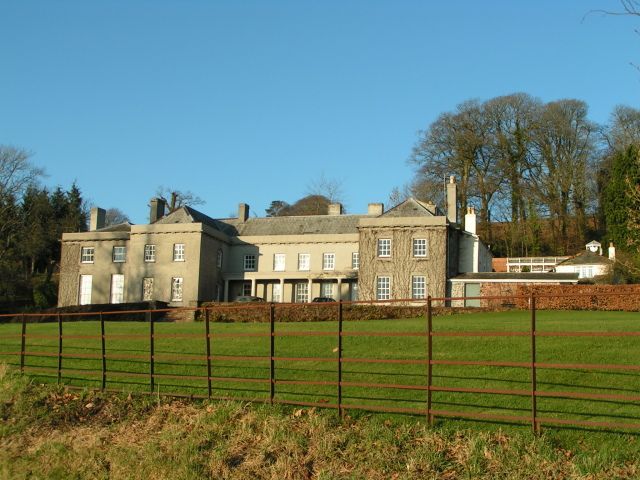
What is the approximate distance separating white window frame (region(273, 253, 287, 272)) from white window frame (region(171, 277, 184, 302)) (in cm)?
714

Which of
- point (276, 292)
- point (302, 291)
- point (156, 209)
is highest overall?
point (156, 209)

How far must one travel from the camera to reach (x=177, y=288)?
47.9 m

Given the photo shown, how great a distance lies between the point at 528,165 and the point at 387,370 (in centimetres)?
5382

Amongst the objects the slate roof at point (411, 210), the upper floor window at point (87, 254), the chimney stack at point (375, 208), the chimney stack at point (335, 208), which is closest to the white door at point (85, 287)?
the upper floor window at point (87, 254)

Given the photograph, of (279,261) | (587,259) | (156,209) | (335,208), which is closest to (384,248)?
(279,261)

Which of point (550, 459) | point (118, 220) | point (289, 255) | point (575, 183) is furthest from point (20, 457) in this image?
point (118, 220)

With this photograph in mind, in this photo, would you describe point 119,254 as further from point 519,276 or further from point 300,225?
point 519,276

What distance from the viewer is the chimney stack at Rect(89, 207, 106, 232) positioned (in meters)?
54.8

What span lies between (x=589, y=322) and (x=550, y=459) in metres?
12.9

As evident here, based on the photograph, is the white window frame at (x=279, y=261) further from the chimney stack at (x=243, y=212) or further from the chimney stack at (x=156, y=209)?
the chimney stack at (x=156, y=209)

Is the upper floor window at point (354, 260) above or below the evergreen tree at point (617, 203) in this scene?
below

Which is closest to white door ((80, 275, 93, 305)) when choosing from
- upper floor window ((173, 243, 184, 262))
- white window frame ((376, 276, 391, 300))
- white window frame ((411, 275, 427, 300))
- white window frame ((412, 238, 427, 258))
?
upper floor window ((173, 243, 184, 262))

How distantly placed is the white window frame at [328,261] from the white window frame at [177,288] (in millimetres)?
10236

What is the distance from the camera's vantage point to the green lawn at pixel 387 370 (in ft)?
33.9
